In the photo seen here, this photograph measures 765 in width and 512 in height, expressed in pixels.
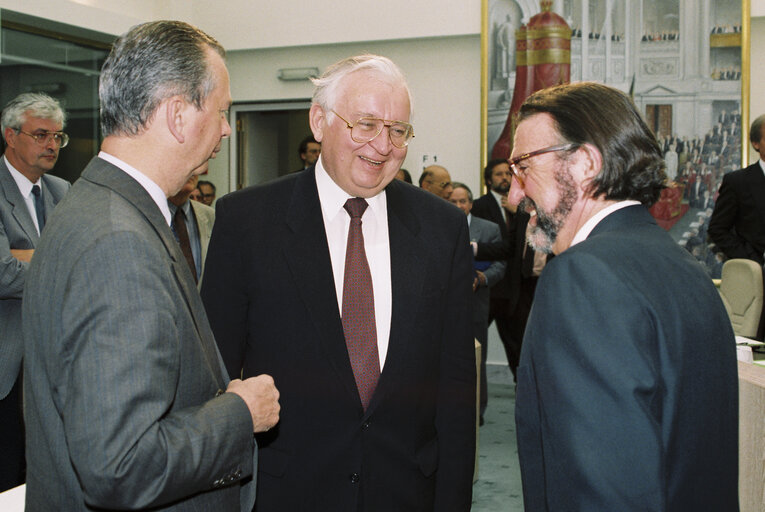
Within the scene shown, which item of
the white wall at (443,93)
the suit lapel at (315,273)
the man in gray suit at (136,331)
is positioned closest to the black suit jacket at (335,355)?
the suit lapel at (315,273)

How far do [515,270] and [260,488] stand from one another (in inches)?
157

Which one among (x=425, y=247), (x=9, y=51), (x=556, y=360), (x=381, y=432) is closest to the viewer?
(x=556, y=360)

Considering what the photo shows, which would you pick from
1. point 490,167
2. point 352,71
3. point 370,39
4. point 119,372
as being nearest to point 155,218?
point 119,372

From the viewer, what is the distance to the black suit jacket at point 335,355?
1.71 meters

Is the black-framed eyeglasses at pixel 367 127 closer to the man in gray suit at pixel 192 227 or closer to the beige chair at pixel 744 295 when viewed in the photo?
the man in gray suit at pixel 192 227

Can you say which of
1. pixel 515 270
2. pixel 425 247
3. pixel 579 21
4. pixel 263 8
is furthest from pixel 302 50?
pixel 425 247

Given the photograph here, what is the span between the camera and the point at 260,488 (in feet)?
5.75

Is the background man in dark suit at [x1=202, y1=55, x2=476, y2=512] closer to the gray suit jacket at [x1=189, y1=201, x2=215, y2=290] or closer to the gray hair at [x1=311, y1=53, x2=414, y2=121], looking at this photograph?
the gray hair at [x1=311, y1=53, x2=414, y2=121]

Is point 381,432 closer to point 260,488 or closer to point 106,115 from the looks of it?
point 260,488

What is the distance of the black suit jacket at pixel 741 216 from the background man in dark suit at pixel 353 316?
14.3ft

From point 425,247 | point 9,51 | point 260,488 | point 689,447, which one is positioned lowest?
point 260,488

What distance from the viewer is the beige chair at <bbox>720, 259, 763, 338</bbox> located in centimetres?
454

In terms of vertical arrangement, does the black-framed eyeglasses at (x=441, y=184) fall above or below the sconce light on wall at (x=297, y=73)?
below

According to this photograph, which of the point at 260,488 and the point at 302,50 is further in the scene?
the point at 302,50
